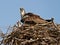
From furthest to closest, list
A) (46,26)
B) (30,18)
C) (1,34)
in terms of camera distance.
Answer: (30,18) < (46,26) < (1,34)

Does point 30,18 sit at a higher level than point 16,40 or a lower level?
higher

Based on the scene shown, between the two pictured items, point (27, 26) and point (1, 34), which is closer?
point (1, 34)

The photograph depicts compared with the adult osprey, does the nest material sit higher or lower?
lower

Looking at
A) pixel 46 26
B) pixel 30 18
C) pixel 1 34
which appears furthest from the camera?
pixel 30 18

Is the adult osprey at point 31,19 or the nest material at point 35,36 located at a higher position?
the adult osprey at point 31,19

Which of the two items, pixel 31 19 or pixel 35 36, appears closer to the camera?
pixel 35 36

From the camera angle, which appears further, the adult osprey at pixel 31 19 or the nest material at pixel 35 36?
the adult osprey at pixel 31 19

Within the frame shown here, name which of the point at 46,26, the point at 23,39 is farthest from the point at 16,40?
the point at 46,26

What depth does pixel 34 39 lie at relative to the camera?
1146 centimetres

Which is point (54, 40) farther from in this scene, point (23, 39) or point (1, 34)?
point (1, 34)

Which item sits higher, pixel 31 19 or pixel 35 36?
pixel 31 19

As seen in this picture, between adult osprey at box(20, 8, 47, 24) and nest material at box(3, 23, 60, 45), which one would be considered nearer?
nest material at box(3, 23, 60, 45)

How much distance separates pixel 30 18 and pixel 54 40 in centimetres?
176

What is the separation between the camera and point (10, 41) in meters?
11.7
